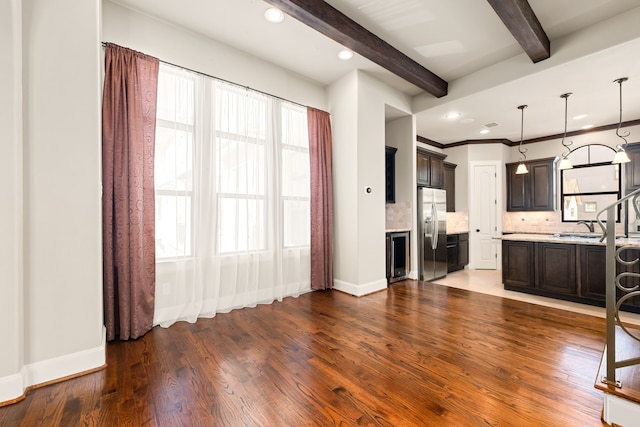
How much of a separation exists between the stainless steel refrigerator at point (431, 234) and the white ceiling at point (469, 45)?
155 cm

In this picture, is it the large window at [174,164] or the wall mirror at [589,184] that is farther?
the wall mirror at [589,184]

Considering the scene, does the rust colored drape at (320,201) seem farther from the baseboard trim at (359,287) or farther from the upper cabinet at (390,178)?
the upper cabinet at (390,178)

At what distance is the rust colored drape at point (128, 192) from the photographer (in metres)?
2.43

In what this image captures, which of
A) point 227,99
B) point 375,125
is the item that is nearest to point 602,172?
point 375,125

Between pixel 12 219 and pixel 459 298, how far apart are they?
14.9ft

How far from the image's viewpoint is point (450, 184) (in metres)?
6.55

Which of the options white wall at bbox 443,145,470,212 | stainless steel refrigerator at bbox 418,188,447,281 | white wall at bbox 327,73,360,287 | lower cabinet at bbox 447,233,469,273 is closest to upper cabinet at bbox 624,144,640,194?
white wall at bbox 443,145,470,212

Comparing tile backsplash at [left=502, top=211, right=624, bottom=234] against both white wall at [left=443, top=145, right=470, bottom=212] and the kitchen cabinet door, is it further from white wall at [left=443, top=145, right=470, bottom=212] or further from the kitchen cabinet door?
the kitchen cabinet door

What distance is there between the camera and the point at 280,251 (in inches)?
146

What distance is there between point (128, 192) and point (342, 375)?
2398 mm

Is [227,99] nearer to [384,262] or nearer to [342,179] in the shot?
[342,179]

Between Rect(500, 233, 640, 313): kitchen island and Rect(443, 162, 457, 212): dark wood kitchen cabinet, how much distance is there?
2.04 meters

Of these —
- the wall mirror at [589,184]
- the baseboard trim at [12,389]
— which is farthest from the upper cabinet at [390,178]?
the baseboard trim at [12,389]

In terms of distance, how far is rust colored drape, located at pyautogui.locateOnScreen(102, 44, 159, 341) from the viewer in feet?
7.97
